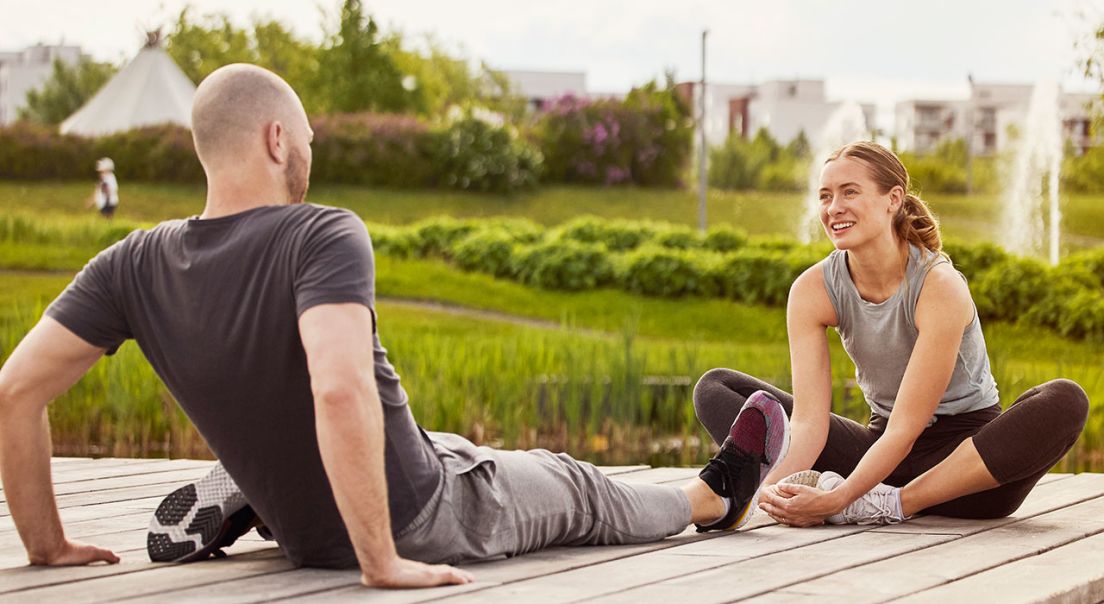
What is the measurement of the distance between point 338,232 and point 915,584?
113 centimetres

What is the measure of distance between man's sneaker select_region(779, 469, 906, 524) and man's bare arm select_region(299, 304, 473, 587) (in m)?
1.28

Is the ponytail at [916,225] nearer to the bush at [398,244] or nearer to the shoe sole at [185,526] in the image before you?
the shoe sole at [185,526]

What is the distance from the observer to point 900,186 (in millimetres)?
3051

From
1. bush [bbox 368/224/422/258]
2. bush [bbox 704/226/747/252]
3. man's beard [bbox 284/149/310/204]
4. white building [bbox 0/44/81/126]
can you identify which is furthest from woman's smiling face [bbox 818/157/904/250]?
white building [bbox 0/44/81/126]

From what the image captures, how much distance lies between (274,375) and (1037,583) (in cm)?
134

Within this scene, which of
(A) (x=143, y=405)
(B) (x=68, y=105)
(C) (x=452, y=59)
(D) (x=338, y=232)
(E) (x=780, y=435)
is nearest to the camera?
(D) (x=338, y=232)

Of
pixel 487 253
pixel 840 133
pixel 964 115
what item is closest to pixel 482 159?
pixel 840 133

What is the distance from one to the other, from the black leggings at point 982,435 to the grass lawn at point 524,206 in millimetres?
18283

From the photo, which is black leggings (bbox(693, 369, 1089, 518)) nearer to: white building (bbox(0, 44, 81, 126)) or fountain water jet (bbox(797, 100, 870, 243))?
fountain water jet (bbox(797, 100, 870, 243))

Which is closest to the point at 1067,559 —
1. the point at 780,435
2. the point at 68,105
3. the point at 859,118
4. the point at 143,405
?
the point at 780,435

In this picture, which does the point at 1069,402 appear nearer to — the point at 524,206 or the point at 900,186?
the point at 900,186

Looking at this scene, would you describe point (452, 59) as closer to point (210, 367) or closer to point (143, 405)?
point (143, 405)

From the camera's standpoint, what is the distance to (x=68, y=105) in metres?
29.9

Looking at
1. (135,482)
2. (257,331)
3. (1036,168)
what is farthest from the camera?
(1036,168)
